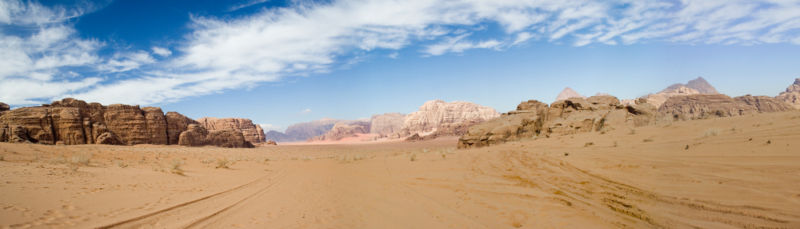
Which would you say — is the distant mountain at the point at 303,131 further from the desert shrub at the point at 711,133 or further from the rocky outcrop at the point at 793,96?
the desert shrub at the point at 711,133

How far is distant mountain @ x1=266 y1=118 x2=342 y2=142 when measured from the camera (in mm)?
147613

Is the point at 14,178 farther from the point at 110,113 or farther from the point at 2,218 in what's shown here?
the point at 110,113

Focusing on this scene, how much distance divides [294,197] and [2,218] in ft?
13.0

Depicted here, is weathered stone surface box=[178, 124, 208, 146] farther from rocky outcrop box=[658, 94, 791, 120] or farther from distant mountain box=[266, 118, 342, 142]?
distant mountain box=[266, 118, 342, 142]

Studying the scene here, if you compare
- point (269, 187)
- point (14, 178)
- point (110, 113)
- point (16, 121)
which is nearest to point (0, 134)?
point (16, 121)

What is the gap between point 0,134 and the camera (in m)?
22.6

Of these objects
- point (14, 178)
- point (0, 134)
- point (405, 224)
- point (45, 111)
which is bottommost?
point (405, 224)

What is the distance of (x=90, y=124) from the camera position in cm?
2991

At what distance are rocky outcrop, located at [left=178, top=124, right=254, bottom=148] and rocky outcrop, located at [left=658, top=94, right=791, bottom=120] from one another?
4649 cm

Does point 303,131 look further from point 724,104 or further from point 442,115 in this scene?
point 724,104

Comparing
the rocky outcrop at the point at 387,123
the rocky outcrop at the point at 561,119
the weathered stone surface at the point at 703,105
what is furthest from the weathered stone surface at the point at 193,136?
the rocky outcrop at the point at 387,123

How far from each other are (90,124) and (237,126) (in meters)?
31.8

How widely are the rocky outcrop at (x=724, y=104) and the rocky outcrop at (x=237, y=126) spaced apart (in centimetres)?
6089

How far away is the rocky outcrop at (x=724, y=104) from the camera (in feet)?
91.6
